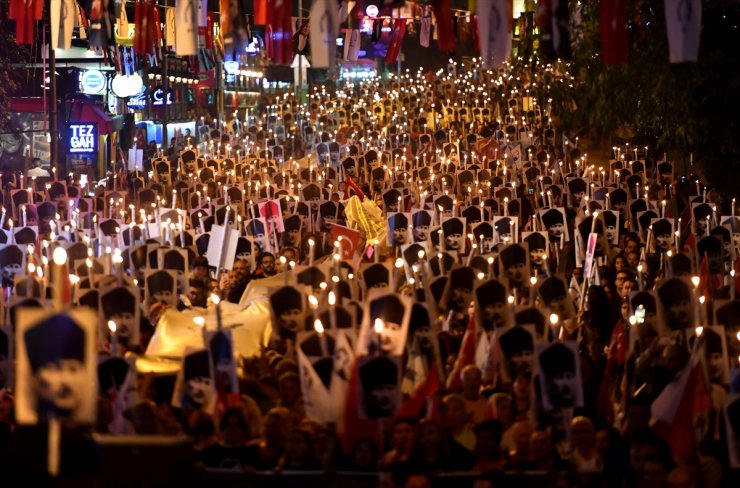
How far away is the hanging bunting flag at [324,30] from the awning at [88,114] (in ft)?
94.2

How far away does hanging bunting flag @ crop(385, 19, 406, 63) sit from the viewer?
31484 mm

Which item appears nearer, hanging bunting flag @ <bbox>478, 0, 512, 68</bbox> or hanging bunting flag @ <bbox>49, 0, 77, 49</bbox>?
hanging bunting flag @ <bbox>478, 0, 512, 68</bbox>

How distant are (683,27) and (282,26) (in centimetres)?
537

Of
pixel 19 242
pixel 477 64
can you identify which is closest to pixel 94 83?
pixel 19 242

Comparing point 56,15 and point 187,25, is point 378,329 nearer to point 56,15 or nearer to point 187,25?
point 187,25

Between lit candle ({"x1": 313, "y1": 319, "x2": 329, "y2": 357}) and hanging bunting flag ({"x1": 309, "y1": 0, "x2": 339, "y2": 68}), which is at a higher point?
hanging bunting flag ({"x1": 309, "y1": 0, "x2": 339, "y2": 68})

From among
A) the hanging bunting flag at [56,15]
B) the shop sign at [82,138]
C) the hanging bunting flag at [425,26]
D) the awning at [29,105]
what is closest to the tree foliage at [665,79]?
the hanging bunting flag at [56,15]

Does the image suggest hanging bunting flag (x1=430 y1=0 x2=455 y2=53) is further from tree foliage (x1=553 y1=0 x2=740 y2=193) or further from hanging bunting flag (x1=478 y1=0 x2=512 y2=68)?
hanging bunting flag (x1=478 y1=0 x2=512 y2=68)

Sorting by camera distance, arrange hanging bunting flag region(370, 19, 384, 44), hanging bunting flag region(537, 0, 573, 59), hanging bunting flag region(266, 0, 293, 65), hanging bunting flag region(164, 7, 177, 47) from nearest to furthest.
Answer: hanging bunting flag region(537, 0, 573, 59) → hanging bunting flag region(266, 0, 293, 65) → hanging bunting flag region(164, 7, 177, 47) → hanging bunting flag region(370, 19, 384, 44)

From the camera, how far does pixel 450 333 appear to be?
14.7 metres

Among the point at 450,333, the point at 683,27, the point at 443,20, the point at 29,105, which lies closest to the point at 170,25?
the point at 29,105

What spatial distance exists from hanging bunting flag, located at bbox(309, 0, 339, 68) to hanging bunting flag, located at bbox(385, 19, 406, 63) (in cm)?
1519

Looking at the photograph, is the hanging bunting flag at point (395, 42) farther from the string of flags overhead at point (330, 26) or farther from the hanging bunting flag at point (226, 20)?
the hanging bunting flag at point (226, 20)

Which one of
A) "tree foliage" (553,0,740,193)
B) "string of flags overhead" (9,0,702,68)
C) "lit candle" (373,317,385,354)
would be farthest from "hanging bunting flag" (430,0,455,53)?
"lit candle" (373,317,385,354)
